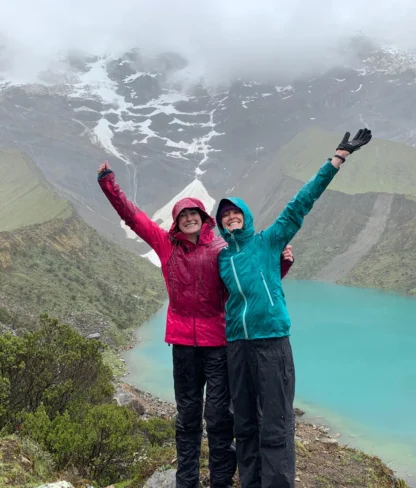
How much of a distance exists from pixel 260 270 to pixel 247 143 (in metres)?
135

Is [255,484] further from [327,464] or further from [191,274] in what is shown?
[327,464]

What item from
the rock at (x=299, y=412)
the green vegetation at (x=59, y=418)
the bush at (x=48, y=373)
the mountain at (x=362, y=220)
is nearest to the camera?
the green vegetation at (x=59, y=418)

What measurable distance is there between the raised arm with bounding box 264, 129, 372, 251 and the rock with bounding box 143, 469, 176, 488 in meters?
2.59

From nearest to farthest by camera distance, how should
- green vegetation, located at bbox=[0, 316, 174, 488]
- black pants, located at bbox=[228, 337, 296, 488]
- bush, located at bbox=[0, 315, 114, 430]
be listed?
black pants, located at bbox=[228, 337, 296, 488] < green vegetation, located at bbox=[0, 316, 174, 488] < bush, located at bbox=[0, 315, 114, 430]

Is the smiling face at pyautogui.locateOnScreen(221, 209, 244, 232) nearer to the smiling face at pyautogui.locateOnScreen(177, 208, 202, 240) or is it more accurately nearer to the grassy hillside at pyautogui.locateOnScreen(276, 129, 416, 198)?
the smiling face at pyautogui.locateOnScreen(177, 208, 202, 240)

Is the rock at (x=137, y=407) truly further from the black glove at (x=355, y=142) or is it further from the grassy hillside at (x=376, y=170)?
the grassy hillside at (x=376, y=170)

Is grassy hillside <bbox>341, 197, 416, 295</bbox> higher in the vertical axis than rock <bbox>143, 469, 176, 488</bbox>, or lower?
higher

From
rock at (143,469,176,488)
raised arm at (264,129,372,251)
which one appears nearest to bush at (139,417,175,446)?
rock at (143,469,176,488)

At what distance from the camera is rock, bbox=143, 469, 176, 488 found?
4.42 metres

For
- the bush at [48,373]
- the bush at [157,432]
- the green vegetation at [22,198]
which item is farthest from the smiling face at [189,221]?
the green vegetation at [22,198]

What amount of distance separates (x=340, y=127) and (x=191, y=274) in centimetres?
13976

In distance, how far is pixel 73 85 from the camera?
179 m

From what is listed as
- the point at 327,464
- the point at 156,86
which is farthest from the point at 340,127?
the point at 327,464

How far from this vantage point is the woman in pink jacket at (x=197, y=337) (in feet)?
12.5
